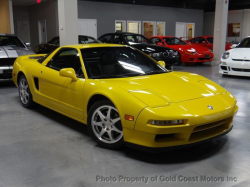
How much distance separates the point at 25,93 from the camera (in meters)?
4.97

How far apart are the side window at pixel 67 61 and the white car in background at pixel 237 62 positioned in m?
5.69

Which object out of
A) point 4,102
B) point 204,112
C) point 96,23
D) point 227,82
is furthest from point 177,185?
point 96,23

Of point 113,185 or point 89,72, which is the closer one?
point 113,185

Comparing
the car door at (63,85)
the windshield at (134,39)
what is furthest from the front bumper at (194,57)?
the car door at (63,85)

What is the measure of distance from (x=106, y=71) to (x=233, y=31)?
932 inches

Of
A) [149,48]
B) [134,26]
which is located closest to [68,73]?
[149,48]

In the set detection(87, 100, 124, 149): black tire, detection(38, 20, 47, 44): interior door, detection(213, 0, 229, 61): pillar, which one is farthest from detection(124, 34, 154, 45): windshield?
detection(38, 20, 47, 44): interior door

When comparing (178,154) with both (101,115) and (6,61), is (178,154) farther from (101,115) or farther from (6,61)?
(6,61)

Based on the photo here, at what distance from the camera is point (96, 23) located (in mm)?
16500

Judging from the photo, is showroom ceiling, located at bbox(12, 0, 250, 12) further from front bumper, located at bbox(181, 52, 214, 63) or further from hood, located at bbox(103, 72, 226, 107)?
hood, located at bbox(103, 72, 226, 107)

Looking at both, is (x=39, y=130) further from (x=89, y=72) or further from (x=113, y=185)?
(x=113, y=185)

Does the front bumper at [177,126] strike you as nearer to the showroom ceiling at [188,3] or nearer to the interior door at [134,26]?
the showroom ceiling at [188,3]

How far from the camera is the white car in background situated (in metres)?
7.97

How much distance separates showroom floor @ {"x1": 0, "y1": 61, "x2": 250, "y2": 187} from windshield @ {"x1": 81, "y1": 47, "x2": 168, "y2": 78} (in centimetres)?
89
